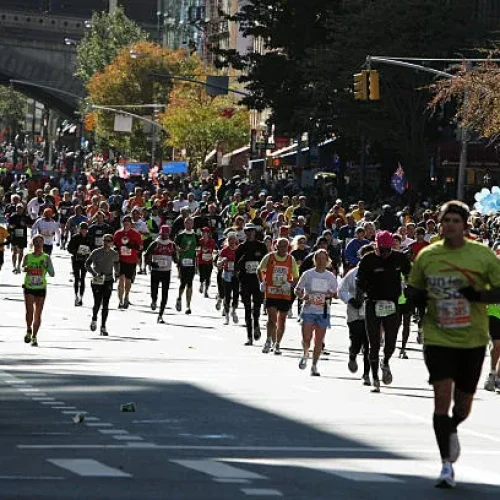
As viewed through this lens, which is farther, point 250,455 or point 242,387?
point 242,387

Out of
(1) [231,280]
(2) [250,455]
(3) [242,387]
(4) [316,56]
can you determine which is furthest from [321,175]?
(2) [250,455]

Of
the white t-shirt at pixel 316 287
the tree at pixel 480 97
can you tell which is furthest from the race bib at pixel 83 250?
the white t-shirt at pixel 316 287

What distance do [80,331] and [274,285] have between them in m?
6.35

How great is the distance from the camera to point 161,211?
52.4 metres

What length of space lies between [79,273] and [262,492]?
2764 cm

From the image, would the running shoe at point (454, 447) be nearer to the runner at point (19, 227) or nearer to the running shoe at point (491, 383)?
the running shoe at point (491, 383)

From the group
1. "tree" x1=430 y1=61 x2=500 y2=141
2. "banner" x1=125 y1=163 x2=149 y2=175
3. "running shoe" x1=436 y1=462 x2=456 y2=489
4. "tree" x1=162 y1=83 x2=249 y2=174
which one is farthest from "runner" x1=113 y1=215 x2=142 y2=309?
"banner" x1=125 y1=163 x2=149 y2=175

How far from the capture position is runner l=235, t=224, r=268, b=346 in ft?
102

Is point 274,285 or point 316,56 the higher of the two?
point 316,56

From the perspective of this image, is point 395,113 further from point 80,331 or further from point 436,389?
point 436,389

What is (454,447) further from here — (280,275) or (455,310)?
(280,275)

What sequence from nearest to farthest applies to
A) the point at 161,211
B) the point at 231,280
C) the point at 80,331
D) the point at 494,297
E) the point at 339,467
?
1. the point at 494,297
2. the point at 339,467
3. the point at 80,331
4. the point at 231,280
5. the point at 161,211

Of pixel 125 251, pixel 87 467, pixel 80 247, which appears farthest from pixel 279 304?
pixel 87 467

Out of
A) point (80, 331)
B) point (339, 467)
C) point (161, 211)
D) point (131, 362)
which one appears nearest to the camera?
point (339, 467)
